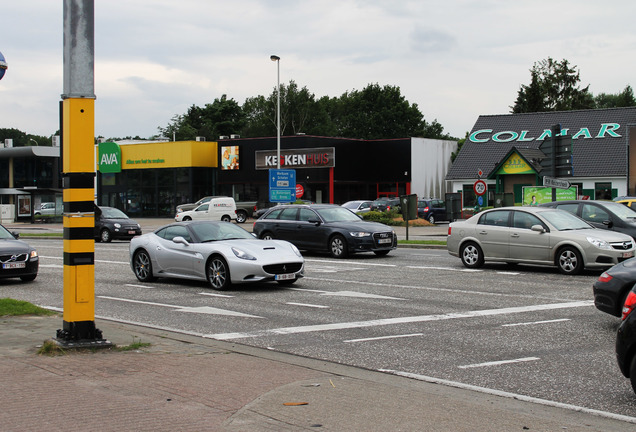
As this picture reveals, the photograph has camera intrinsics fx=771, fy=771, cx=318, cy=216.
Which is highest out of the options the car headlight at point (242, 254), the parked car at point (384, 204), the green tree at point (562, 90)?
the green tree at point (562, 90)

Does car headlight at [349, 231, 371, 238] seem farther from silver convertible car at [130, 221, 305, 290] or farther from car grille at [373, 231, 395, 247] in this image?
silver convertible car at [130, 221, 305, 290]

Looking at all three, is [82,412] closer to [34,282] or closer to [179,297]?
[179,297]

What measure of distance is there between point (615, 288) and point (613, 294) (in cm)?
8

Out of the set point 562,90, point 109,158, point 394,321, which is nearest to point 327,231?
point 394,321

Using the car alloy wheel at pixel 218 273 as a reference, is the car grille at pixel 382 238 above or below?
above

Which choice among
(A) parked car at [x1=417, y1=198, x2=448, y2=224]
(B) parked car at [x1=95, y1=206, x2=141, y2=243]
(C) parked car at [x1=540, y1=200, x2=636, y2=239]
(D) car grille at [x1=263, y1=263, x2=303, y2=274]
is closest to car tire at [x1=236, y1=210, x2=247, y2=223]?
(A) parked car at [x1=417, y1=198, x2=448, y2=224]

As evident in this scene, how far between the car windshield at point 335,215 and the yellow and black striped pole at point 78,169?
1385 centimetres

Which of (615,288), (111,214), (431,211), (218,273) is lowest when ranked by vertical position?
(218,273)

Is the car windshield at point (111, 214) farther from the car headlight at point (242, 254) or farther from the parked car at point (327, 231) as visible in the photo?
the car headlight at point (242, 254)

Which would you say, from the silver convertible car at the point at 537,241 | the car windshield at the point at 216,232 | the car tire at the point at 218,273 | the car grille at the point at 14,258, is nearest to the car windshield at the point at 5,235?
the car grille at the point at 14,258

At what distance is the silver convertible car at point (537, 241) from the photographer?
16.0 m

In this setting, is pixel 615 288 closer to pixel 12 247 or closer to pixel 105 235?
pixel 12 247

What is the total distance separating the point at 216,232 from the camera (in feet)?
51.5

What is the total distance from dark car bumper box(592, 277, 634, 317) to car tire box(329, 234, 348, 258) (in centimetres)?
1179
